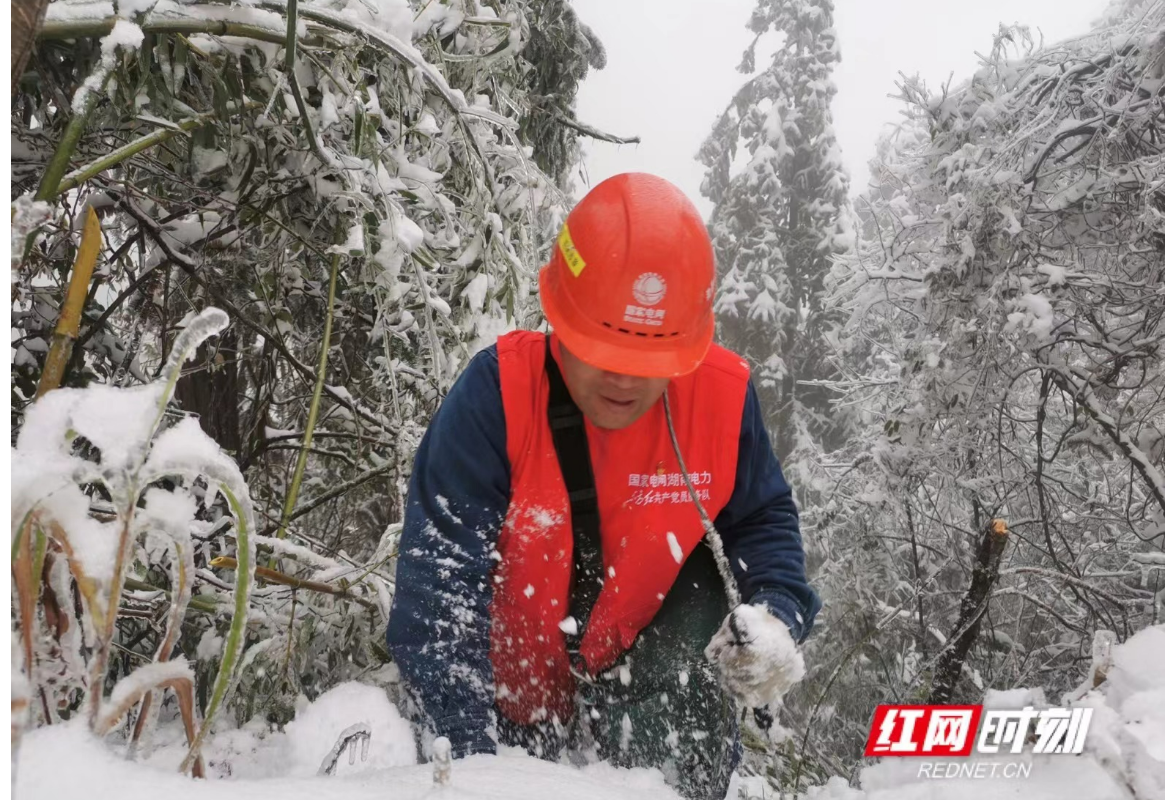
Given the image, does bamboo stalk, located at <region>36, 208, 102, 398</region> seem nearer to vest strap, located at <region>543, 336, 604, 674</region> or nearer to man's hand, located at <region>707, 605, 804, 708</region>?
vest strap, located at <region>543, 336, 604, 674</region>

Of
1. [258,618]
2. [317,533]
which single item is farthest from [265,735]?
[317,533]

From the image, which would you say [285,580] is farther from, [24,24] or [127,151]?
[24,24]

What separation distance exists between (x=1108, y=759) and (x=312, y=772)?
4.51 feet

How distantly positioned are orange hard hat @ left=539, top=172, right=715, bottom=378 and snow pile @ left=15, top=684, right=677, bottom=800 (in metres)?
0.96

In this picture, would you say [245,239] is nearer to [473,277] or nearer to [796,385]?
[473,277]

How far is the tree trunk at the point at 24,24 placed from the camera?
741mm

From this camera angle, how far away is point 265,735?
2.13m

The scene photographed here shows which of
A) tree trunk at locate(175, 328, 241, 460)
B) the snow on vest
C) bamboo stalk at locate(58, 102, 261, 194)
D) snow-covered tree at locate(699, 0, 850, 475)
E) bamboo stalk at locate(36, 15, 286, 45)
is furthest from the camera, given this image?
snow-covered tree at locate(699, 0, 850, 475)

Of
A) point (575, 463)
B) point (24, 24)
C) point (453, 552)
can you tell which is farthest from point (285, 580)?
point (24, 24)

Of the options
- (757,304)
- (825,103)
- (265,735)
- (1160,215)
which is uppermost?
(825,103)

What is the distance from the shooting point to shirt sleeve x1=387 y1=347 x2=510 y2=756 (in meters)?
1.76

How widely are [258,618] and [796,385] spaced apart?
1514cm

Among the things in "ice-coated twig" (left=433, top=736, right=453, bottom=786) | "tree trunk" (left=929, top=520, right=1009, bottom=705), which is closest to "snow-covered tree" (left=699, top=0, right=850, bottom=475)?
"tree trunk" (left=929, top=520, right=1009, bottom=705)

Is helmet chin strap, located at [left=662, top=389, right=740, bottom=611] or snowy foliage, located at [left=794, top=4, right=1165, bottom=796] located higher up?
snowy foliage, located at [left=794, top=4, right=1165, bottom=796]
